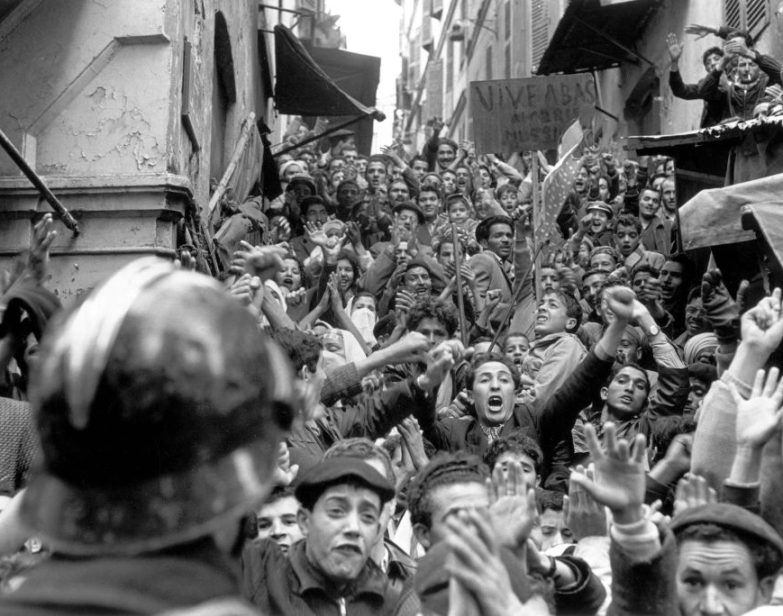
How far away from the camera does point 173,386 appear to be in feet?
5.48

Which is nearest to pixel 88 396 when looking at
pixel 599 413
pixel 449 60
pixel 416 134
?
pixel 599 413

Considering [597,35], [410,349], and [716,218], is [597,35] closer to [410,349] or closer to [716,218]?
[716,218]

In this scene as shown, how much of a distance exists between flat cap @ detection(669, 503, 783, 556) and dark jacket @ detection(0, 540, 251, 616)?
2.34 metres

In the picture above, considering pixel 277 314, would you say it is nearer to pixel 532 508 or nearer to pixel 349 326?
pixel 349 326

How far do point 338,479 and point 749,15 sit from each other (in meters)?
14.1

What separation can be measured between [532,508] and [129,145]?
24.5 ft

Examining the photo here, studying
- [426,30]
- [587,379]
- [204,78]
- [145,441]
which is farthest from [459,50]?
[145,441]

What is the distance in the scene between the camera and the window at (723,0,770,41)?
53.7ft

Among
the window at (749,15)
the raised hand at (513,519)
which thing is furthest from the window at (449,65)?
the raised hand at (513,519)

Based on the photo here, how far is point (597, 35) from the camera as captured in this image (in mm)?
23906

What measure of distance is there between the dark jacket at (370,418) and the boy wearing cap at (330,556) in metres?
1.53

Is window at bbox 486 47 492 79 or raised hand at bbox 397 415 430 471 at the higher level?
window at bbox 486 47 492 79

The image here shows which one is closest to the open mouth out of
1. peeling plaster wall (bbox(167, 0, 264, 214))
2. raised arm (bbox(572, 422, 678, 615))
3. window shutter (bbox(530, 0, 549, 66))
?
peeling plaster wall (bbox(167, 0, 264, 214))

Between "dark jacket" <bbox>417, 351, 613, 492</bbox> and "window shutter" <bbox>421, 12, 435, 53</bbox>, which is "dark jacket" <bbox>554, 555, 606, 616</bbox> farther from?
"window shutter" <bbox>421, 12, 435, 53</bbox>
